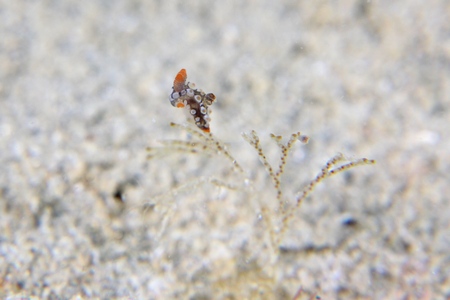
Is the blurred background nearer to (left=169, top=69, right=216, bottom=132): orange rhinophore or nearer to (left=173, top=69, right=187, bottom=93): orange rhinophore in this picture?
(left=169, top=69, right=216, bottom=132): orange rhinophore

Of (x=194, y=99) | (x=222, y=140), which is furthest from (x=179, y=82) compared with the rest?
(x=222, y=140)

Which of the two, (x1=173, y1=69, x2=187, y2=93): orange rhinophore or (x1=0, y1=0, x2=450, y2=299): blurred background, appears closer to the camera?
(x1=173, y1=69, x2=187, y2=93): orange rhinophore

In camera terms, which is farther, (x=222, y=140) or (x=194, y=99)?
(x=222, y=140)

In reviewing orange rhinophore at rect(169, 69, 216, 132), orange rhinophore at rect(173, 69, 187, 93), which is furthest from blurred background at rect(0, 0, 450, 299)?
orange rhinophore at rect(173, 69, 187, 93)

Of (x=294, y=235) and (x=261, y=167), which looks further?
(x=261, y=167)

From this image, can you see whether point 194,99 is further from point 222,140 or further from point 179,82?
point 222,140

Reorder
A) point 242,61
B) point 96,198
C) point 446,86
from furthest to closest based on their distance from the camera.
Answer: point 242,61, point 446,86, point 96,198

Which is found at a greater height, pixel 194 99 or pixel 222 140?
pixel 222 140

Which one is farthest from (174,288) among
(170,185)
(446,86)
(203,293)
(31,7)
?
(31,7)

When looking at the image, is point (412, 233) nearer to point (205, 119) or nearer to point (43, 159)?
point (205, 119)
